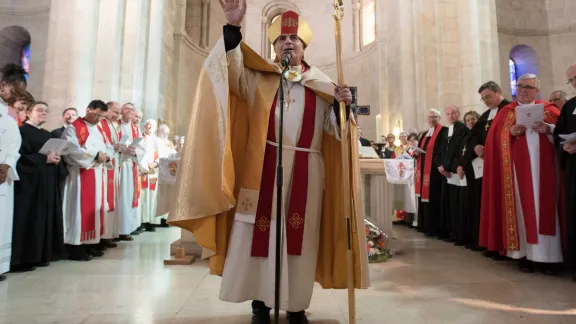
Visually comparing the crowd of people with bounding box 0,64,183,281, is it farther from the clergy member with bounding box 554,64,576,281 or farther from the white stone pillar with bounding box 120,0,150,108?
the clergy member with bounding box 554,64,576,281

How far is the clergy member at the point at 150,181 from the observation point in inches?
289

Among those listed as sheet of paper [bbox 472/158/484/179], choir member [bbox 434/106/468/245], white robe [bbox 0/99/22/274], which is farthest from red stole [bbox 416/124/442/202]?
white robe [bbox 0/99/22/274]

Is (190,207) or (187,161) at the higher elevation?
(187,161)

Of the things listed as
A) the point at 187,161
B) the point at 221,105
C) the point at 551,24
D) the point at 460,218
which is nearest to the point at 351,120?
the point at 221,105

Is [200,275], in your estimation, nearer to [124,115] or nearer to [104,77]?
[124,115]

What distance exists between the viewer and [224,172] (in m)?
2.24

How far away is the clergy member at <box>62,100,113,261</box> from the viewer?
4609 millimetres

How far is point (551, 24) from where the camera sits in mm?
12648

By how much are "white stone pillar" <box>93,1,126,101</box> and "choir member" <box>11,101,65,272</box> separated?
13.9 ft

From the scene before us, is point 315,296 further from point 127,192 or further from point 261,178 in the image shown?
point 127,192

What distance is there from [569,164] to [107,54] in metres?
8.96

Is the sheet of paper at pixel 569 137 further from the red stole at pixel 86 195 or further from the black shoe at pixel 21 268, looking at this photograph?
the black shoe at pixel 21 268

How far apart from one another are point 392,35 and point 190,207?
11804 millimetres

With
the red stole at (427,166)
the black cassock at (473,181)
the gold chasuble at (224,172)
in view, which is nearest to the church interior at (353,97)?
the gold chasuble at (224,172)
